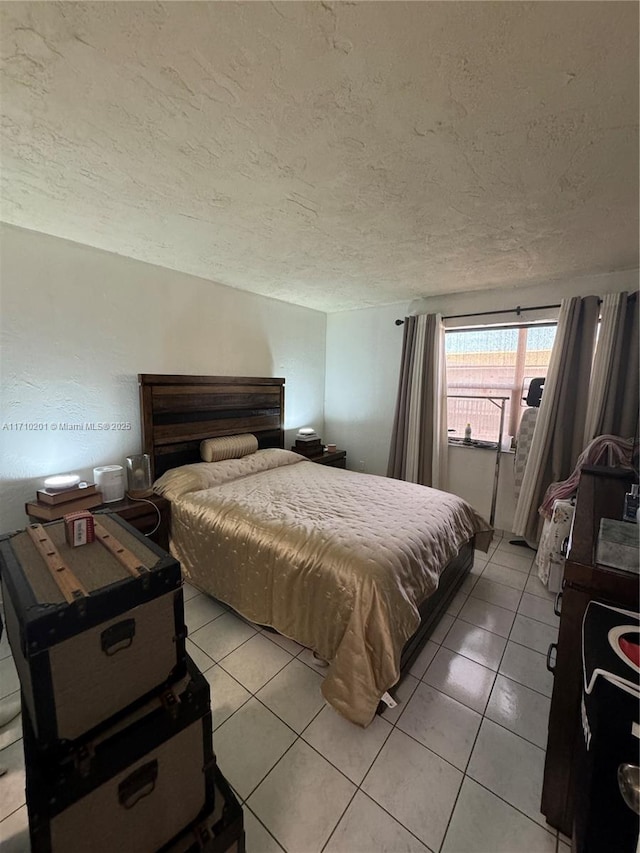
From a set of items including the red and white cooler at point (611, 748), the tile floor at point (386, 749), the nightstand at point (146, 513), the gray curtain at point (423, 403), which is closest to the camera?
the red and white cooler at point (611, 748)

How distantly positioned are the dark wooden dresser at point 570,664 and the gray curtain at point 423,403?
2387 millimetres

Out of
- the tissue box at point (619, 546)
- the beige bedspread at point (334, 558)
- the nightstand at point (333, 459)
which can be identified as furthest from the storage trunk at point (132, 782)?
the nightstand at point (333, 459)

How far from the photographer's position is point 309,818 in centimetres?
119

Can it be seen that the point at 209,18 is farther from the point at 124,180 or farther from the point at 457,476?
the point at 457,476

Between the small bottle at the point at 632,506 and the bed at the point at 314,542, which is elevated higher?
the small bottle at the point at 632,506

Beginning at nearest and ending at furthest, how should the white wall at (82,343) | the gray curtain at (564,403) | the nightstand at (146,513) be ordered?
the white wall at (82,343)
the nightstand at (146,513)
the gray curtain at (564,403)

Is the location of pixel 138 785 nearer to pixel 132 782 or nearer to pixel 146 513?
pixel 132 782

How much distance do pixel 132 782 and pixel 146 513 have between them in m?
1.71

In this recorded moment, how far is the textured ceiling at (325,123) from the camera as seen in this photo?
86 cm

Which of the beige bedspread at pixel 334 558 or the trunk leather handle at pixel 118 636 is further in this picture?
the beige bedspread at pixel 334 558

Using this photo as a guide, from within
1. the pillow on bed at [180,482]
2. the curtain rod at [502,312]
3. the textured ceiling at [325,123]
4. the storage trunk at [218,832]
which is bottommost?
the storage trunk at [218,832]

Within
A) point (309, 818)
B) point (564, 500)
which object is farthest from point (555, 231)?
point (309, 818)

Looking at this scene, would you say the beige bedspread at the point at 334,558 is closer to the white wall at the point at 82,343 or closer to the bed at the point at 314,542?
the bed at the point at 314,542

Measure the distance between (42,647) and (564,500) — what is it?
3023 millimetres
